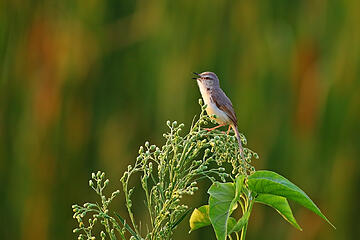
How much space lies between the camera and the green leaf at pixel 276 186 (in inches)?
30.9

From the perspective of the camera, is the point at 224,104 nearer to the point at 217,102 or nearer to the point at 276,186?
the point at 217,102

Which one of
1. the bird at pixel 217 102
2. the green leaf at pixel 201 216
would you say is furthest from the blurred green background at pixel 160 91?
the green leaf at pixel 201 216

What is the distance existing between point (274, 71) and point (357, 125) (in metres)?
0.53

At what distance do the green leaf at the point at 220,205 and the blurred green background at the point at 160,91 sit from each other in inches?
79.2

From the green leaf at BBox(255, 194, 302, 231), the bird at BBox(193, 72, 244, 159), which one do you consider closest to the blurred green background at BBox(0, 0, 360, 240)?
the bird at BBox(193, 72, 244, 159)

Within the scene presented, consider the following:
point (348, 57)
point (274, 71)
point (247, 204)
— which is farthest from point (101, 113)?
point (247, 204)

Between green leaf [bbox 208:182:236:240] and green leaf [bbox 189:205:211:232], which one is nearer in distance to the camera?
green leaf [bbox 208:182:236:240]

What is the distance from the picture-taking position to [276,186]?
31.1 inches

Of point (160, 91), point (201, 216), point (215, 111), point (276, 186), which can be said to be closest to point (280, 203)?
point (276, 186)

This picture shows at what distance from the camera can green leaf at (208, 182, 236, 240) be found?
75 centimetres

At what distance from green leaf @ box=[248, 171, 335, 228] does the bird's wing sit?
74 centimetres

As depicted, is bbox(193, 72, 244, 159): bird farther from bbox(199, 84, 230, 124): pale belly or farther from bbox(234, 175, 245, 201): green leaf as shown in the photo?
bbox(234, 175, 245, 201): green leaf

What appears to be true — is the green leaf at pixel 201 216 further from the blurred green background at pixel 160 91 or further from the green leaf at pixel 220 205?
the blurred green background at pixel 160 91

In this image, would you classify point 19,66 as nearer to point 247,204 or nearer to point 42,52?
point 42,52
